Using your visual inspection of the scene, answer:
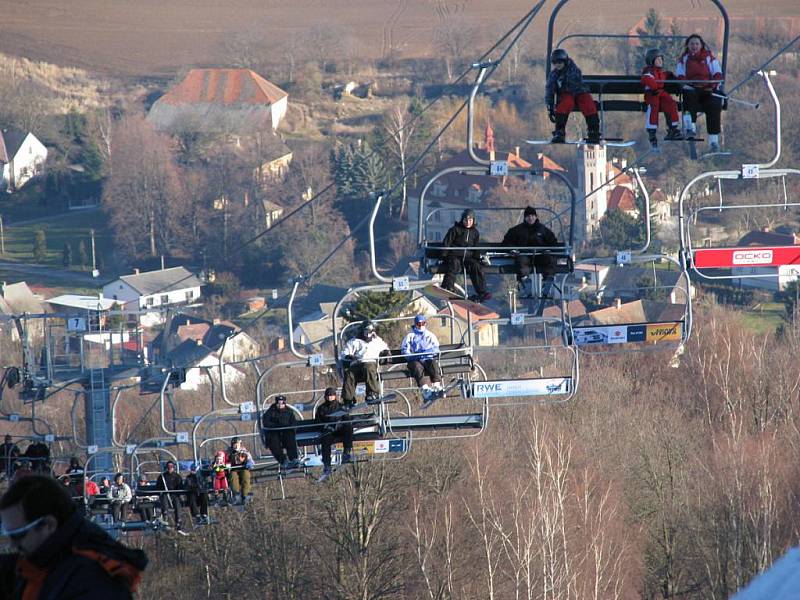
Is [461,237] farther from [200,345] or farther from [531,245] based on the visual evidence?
[200,345]

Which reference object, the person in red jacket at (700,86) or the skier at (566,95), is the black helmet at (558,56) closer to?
the skier at (566,95)

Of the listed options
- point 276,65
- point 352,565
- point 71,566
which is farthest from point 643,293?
point 276,65

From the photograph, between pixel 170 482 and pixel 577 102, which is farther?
pixel 170 482

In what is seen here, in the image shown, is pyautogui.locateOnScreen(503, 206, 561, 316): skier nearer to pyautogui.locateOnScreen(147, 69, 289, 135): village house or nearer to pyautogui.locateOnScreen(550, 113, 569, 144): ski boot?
pyautogui.locateOnScreen(550, 113, 569, 144): ski boot

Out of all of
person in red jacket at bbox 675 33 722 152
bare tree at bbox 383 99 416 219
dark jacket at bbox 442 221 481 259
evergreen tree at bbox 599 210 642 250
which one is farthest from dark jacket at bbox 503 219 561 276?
bare tree at bbox 383 99 416 219

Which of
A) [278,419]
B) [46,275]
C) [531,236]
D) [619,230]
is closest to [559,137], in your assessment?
[531,236]

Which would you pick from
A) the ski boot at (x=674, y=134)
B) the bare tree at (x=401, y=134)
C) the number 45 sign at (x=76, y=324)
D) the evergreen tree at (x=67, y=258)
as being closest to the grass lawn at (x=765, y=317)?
the bare tree at (x=401, y=134)
